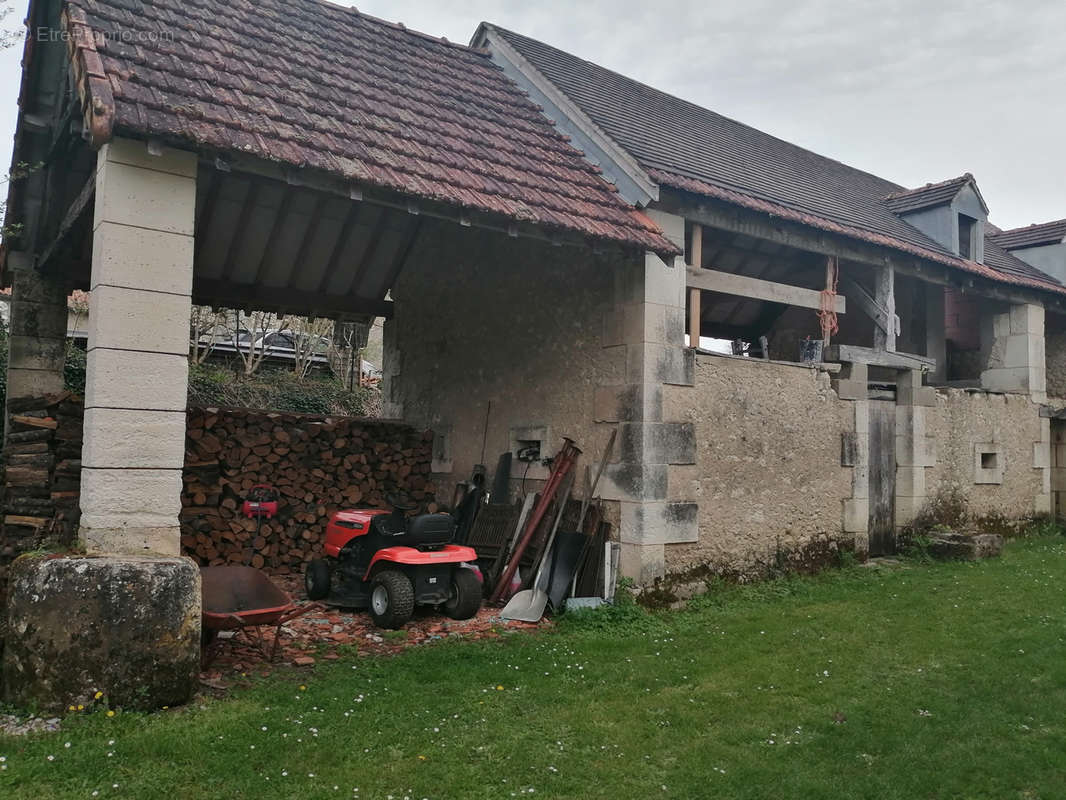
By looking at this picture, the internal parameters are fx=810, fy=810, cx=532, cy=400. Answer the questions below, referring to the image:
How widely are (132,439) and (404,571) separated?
2432mm

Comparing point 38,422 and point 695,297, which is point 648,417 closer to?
point 695,297

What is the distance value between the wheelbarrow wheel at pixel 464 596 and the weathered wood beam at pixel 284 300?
452 centimetres

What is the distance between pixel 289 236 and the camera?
8.73 metres

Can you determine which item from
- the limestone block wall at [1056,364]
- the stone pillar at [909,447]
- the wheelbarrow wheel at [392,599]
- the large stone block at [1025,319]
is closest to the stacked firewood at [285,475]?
the wheelbarrow wheel at [392,599]

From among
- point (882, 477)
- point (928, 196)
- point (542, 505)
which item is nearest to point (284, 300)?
point (542, 505)

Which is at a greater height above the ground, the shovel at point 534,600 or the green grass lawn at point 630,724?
the shovel at point 534,600

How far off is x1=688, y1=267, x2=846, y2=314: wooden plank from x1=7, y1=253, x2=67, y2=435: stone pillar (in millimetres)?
6568

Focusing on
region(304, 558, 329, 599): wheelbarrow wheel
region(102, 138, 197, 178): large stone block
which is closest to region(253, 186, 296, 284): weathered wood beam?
region(102, 138, 197, 178): large stone block

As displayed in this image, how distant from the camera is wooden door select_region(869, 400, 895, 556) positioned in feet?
30.3

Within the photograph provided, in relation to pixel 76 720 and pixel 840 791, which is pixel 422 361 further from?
pixel 840 791

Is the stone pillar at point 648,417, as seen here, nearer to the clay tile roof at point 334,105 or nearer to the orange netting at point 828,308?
the clay tile roof at point 334,105

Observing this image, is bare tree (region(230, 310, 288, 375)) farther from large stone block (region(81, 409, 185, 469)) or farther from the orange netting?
large stone block (region(81, 409, 185, 469))

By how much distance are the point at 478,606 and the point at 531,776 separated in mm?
2762

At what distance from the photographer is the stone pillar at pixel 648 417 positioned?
6762mm
